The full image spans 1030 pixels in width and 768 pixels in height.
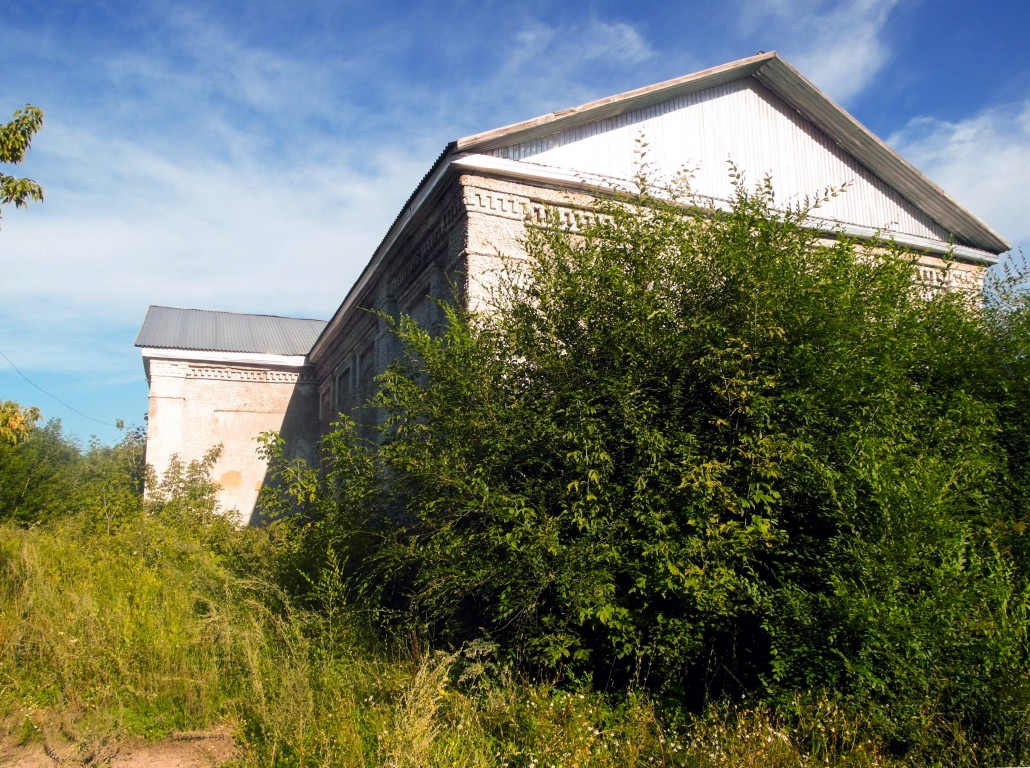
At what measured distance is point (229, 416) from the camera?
17.9m

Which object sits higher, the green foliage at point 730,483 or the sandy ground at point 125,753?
the green foliage at point 730,483

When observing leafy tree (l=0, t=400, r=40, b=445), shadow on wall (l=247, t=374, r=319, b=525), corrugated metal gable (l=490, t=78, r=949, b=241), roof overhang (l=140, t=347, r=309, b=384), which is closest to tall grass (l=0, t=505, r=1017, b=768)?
leafy tree (l=0, t=400, r=40, b=445)

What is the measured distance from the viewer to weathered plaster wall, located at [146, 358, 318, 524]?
1711 centimetres

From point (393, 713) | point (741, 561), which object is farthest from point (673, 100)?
point (393, 713)

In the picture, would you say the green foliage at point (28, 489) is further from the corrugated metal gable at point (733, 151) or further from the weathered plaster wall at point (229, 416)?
the corrugated metal gable at point (733, 151)

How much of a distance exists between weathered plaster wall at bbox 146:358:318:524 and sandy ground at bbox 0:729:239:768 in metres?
12.3

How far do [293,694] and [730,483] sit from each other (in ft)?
11.2

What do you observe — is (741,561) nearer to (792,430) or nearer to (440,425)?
(792,430)

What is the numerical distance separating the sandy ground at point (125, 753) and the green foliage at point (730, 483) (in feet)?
5.58

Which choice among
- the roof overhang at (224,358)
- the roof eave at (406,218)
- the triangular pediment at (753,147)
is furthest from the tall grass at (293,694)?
the roof overhang at (224,358)

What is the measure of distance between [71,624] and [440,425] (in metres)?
4.18

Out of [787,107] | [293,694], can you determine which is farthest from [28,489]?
[787,107]

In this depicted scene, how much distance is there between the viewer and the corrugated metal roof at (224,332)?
17.9 m

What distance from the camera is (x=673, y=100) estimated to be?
991cm
